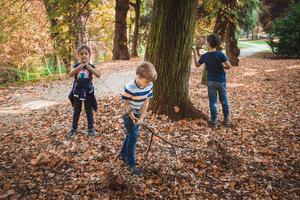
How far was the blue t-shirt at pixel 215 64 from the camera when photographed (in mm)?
6051

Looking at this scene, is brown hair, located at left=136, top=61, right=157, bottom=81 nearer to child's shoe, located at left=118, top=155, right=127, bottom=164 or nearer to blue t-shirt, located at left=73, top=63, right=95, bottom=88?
child's shoe, located at left=118, top=155, right=127, bottom=164

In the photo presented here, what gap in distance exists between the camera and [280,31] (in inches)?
819

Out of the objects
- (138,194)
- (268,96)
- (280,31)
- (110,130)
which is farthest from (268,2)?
(138,194)

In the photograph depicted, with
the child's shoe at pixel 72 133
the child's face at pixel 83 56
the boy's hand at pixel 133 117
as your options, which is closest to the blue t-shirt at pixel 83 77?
the child's face at pixel 83 56

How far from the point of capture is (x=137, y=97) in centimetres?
422

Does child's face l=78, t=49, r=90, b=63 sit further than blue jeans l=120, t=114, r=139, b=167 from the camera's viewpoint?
Yes

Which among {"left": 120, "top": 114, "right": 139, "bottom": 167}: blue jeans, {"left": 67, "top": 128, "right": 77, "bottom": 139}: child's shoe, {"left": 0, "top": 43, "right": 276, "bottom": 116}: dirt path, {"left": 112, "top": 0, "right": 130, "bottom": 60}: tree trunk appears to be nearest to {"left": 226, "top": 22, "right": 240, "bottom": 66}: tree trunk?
{"left": 0, "top": 43, "right": 276, "bottom": 116}: dirt path

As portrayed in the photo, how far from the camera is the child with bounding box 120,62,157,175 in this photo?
13.3 ft

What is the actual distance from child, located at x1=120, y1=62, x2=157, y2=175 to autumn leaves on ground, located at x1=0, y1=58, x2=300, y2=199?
20.9 inches

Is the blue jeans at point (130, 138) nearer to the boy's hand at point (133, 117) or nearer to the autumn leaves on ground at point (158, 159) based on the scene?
the boy's hand at point (133, 117)

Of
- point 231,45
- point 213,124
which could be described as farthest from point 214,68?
point 231,45

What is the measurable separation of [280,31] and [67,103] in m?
17.1

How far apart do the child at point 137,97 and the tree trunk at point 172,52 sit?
6.14ft

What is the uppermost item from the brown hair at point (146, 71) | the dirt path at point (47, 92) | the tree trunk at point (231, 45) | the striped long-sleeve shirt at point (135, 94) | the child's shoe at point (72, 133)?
the tree trunk at point (231, 45)
